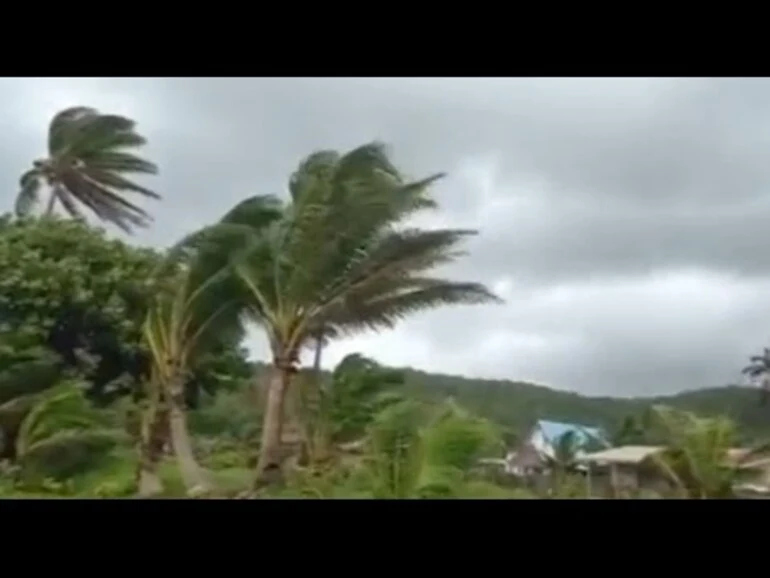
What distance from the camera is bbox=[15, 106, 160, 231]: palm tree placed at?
3287 mm

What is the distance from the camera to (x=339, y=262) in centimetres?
338

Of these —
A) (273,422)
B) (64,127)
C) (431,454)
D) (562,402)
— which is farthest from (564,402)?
(64,127)

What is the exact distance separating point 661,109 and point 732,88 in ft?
0.64

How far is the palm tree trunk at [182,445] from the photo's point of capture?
3.19 m

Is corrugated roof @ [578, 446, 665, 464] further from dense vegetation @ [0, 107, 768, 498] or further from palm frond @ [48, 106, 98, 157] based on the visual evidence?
palm frond @ [48, 106, 98, 157]

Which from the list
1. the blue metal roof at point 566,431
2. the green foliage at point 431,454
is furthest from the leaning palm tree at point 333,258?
the blue metal roof at point 566,431

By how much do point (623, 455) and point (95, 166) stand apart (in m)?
1.65

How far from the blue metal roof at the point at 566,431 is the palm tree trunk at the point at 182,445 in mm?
916

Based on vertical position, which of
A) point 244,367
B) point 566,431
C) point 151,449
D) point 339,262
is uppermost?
point 339,262

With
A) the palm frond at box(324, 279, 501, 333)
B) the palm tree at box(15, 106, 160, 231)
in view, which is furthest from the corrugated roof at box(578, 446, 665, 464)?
the palm tree at box(15, 106, 160, 231)

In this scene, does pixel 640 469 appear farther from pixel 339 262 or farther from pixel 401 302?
pixel 339 262

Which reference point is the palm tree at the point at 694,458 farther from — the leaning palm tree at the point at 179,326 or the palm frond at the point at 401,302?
the leaning palm tree at the point at 179,326
